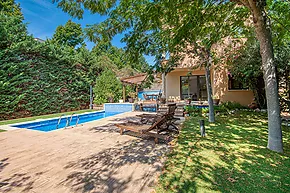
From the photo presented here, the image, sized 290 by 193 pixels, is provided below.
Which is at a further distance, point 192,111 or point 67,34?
point 67,34

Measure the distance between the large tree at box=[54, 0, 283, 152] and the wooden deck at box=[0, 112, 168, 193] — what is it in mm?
3139

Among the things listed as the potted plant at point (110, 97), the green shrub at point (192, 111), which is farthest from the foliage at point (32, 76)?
the green shrub at point (192, 111)

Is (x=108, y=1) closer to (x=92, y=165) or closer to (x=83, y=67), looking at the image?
(x=92, y=165)

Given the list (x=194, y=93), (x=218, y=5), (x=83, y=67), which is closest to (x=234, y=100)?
(x=194, y=93)

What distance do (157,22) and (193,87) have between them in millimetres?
12372

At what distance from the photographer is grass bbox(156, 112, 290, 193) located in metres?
2.78

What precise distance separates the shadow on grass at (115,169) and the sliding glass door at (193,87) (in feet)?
38.1

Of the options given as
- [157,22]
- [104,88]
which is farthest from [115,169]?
[104,88]

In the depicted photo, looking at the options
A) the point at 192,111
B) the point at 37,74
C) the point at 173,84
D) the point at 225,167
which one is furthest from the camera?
the point at 173,84

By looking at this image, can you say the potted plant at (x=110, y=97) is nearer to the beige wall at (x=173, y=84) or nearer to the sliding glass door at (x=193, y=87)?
the beige wall at (x=173, y=84)

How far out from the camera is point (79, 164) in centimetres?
383

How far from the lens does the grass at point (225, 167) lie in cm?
278

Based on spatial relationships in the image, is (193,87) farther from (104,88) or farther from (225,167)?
(225,167)

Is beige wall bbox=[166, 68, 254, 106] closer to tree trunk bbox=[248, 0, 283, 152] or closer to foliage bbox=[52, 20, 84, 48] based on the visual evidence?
tree trunk bbox=[248, 0, 283, 152]
